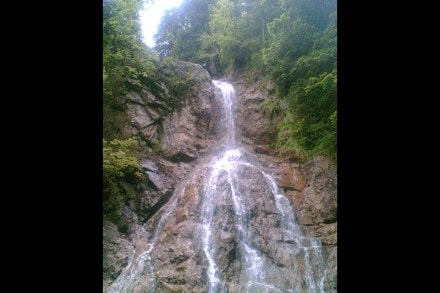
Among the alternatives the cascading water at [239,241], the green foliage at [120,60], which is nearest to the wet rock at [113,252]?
the cascading water at [239,241]

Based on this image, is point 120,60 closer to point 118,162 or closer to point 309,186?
point 118,162

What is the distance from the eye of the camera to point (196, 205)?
9977mm

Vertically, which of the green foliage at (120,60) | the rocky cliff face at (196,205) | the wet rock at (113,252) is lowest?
the wet rock at (113,252)

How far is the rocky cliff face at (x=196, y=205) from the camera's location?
8555 mm

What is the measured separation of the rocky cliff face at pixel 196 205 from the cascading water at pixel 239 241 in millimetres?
32

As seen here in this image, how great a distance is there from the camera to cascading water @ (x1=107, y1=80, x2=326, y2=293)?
8.34 metres

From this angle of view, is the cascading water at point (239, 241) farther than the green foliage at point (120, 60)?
No

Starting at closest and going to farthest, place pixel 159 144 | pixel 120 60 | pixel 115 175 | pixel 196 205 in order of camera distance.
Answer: pixel 115 175
pixel 196 205
pixel 120 60
pixel 159 144

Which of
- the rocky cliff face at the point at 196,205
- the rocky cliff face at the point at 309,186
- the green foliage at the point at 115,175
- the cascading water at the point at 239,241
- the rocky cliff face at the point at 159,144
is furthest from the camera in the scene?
the rocky cliff face at the point at 159,144

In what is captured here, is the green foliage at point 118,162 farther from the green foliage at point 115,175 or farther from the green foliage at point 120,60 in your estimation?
the green foliage at point 120,60

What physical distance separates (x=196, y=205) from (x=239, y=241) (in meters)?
1.77

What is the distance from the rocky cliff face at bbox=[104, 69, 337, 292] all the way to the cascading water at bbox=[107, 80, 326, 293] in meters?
0.03

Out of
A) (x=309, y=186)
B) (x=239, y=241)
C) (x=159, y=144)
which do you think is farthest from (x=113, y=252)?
(x=309, y=186)
